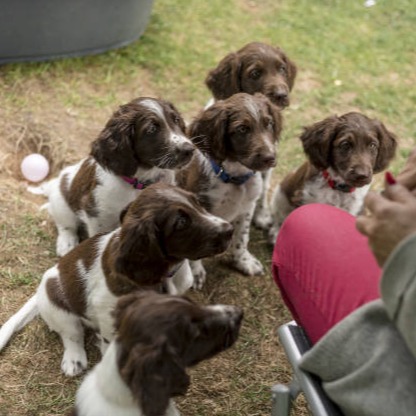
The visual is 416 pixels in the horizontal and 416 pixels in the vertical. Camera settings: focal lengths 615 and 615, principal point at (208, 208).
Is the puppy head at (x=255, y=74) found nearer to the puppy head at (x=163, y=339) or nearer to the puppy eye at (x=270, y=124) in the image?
the puppy eye at (x=270, y=124)

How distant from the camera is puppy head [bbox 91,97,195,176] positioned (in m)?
3.63

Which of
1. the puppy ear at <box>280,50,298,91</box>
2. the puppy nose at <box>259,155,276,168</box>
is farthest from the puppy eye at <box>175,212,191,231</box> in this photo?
the puppy ear at <box>280,50,298,91</box>

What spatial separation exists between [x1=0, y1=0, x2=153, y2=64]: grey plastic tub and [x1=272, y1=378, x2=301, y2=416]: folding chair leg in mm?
4455

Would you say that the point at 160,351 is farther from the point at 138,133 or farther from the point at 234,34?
the point at 234,34

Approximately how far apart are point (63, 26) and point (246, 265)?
10.4 feet

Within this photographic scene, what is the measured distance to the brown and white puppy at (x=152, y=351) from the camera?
227 centimetres

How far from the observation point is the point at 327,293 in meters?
2.37

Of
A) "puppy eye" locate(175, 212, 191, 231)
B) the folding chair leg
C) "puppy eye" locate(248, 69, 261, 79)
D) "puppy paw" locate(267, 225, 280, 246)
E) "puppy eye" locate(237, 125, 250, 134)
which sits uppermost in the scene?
"puppy eye" locate(175, 212, 191, 231)

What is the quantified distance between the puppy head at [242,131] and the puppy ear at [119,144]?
486 millimetres

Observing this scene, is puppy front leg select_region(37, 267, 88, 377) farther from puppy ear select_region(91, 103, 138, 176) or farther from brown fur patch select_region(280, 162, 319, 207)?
brown fur patch select_region(280, 162, 319, 207)

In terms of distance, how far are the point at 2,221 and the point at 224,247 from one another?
2165mm

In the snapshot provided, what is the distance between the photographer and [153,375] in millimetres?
2254

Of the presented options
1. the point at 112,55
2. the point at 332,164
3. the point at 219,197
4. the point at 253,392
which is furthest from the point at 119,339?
the point at 112,55

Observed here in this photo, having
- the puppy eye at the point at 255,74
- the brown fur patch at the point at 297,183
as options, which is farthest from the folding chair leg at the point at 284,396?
the puppy eye at the point at 255,74
